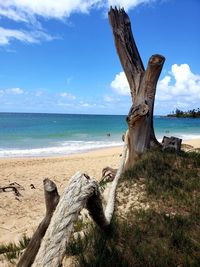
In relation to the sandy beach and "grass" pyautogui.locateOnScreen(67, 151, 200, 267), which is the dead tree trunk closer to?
"grass" pyautogui.locateOnScreen(67, 151, 200, 267)

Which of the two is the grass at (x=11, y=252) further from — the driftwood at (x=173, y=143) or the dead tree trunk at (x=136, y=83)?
the driftwood at (x=173, y=143)

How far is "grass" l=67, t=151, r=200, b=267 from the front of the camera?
3.57 m

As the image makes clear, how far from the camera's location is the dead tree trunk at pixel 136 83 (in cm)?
758

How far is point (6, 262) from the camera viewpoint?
12.8 feet

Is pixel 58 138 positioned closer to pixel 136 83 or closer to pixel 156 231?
pixel 136 83

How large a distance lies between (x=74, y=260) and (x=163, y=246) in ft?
3.45

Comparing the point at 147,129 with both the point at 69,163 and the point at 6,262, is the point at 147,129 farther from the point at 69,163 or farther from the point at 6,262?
the point at 69,163

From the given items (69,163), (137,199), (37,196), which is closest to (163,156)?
(137,199)

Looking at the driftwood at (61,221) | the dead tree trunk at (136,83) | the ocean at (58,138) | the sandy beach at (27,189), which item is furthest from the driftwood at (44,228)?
the ocean at (58,138)

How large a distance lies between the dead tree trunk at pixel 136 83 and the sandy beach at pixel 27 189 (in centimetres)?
265

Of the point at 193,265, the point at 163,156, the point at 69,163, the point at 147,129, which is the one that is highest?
the point at 147,129

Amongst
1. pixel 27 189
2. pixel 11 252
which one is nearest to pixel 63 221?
pixel 11 252

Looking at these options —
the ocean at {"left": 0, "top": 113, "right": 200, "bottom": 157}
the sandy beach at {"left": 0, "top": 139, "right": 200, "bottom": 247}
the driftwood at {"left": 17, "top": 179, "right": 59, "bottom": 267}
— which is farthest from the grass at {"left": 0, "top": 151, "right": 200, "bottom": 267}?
the ocean at {"left": 0, "top": 113, "right": 200, "bottom": 157}

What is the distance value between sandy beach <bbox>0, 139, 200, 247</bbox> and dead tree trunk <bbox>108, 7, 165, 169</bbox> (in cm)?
265
